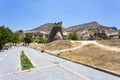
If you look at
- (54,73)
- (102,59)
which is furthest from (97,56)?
(54,73)

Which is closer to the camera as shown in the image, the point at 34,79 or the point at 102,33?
the point at 34,79

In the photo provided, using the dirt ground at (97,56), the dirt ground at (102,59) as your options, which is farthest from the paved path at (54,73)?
the dirt ground at (102,59)

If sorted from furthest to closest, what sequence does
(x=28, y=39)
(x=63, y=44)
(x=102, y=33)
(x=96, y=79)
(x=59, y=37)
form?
(x=102, y=33) < (x=59, y=37) < (x=28, y=39) < (x=63, y=44) < (x=96, y=79)

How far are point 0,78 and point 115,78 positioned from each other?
24.4 ft

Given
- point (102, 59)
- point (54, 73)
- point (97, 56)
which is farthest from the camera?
point (97, 56)

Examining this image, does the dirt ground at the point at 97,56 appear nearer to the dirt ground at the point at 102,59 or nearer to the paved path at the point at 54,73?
the dirt ground at the point at 102,59

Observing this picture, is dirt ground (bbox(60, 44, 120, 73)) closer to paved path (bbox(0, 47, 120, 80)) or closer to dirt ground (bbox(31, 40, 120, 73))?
dirt ground (bbox(31, 40, 120, 73))

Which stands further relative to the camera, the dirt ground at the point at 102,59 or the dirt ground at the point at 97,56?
the dirt ground at the point at 97,56

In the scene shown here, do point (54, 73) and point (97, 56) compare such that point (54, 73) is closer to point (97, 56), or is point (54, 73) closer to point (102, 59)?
point (102, 59)

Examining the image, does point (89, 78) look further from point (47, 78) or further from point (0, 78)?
point (0, 78)

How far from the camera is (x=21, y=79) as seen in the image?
32.6ft

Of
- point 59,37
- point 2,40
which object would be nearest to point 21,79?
point 2,40

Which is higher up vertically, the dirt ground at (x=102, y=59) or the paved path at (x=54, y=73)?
the paved path at (x=54, y=73)

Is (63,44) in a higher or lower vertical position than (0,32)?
lower
